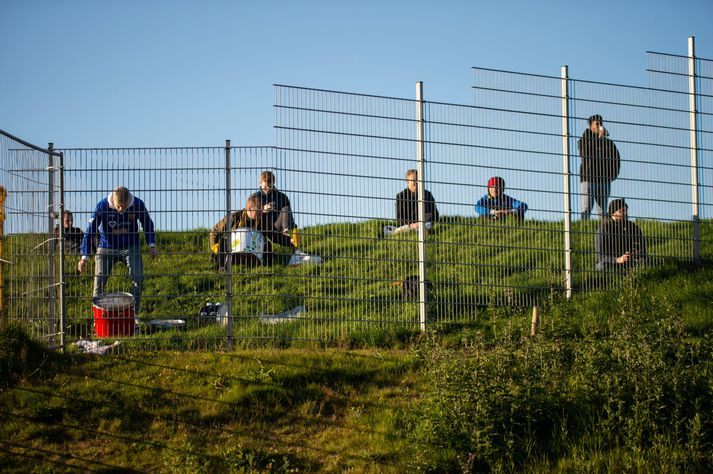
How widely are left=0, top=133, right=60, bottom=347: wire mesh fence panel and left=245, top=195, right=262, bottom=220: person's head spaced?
2.32 meters

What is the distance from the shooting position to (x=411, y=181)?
40.9 feet

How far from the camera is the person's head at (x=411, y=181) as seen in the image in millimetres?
12440

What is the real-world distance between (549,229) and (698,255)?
2.60m

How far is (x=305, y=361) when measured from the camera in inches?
439

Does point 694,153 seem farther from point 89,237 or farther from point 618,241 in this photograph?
point 89,237

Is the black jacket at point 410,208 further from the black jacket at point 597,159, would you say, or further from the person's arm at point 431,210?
the black jacket at point 597,159

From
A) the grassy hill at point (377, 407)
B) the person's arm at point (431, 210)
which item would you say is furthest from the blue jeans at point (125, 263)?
the person's arm at point (431, 210)

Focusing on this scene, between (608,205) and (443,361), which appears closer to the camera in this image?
(443,361)

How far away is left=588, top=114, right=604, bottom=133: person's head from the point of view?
→ 13508 millimetres

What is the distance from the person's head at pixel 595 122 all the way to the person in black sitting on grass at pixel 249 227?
452cm

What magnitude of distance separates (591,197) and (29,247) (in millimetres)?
7168

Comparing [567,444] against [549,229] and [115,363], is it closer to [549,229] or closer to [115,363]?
[549,229]

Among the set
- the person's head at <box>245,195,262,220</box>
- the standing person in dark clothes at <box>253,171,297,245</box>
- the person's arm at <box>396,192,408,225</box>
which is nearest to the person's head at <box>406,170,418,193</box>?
the person's arm at <box>396,192,408,225</box>

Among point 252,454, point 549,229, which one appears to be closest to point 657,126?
point 549,229
